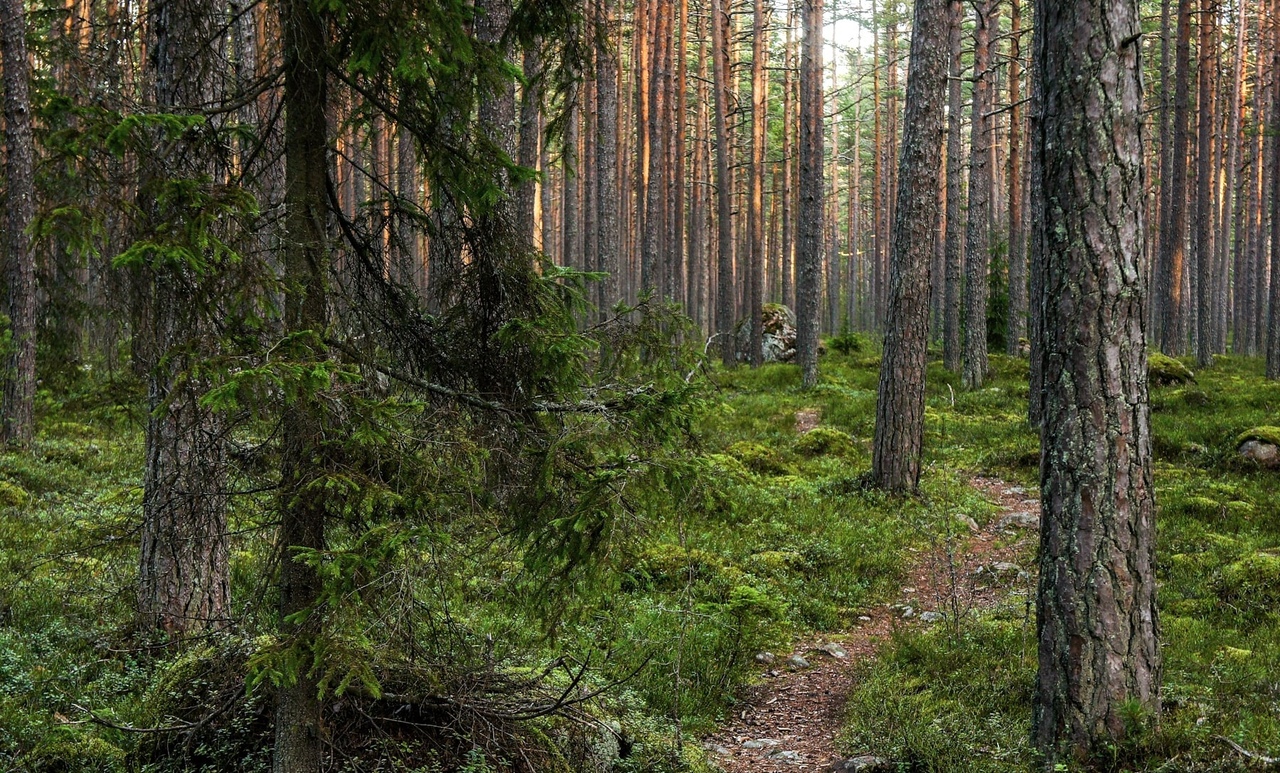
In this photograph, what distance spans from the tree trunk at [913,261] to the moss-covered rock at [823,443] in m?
2.34

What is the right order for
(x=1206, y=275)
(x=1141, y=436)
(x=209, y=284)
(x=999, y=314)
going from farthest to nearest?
(x=999, y=314), (x=1206, y=275), (x=1141, y=436), (x=209, y=284)

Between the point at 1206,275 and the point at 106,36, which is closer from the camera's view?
the point at 106,36

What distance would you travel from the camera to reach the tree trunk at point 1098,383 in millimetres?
4055

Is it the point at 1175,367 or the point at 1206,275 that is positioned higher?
the point at 1206,275

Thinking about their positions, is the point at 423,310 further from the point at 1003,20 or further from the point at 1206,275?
the point at 1003,20

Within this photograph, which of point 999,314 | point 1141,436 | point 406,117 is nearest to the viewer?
point 406,117

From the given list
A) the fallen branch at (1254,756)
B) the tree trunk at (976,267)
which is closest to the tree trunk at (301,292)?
the fallen branch at (1254,756)

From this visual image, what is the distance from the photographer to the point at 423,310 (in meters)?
4.29

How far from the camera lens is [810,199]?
19.4 metres

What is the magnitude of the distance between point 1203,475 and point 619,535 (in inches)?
421

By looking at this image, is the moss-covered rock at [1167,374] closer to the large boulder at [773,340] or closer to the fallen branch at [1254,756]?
the large boulder at [773,340]

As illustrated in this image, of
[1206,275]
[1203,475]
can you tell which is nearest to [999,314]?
[1206,275]

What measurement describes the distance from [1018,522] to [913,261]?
3307 millimetres

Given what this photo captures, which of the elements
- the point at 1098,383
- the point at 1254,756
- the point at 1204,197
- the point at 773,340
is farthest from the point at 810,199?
the point at 1254,756
